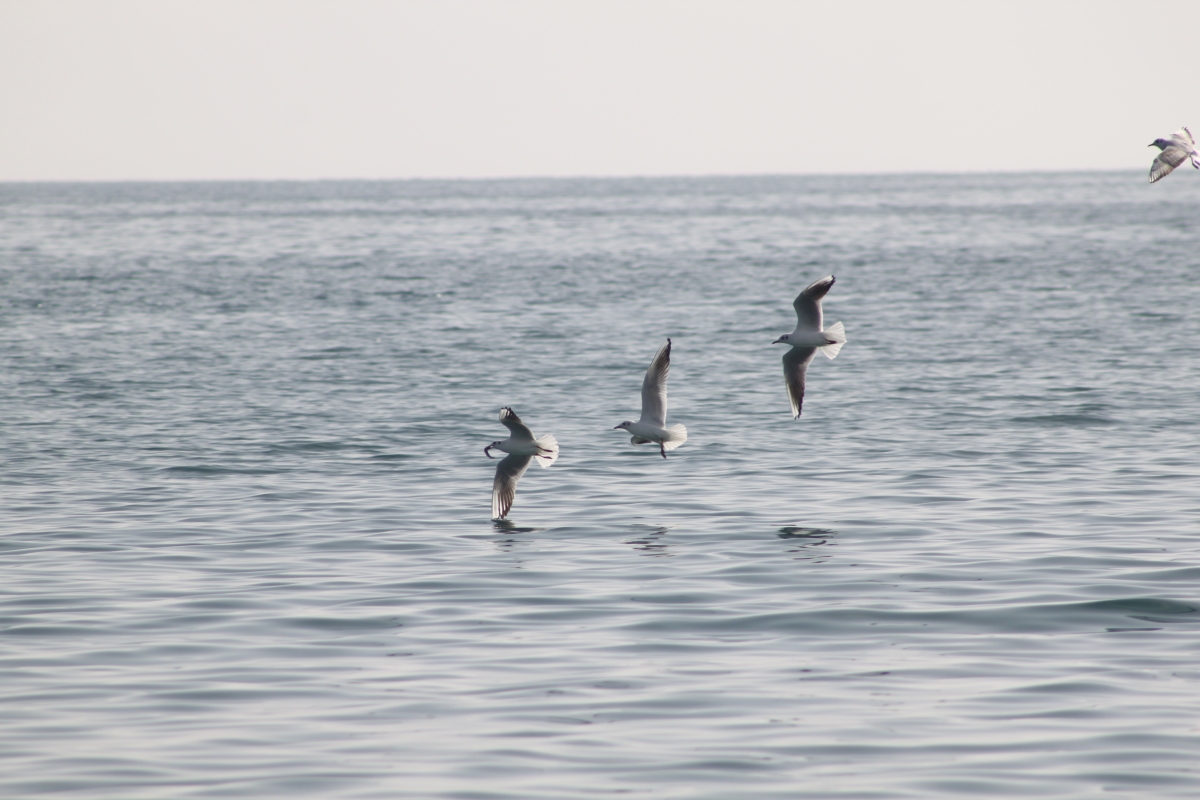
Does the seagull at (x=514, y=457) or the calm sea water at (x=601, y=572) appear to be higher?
the seagull at (x=514, y=457)

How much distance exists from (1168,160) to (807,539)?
5.60 meters

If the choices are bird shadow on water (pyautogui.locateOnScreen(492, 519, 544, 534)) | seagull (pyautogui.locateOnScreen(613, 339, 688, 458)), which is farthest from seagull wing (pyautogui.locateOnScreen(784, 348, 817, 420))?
bird shadow on water (pyautogui.locateOnScreen(492, 519, 544, 534))

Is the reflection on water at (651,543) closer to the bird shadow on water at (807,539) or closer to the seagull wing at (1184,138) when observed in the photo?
the bird shadow on water at (807,539)

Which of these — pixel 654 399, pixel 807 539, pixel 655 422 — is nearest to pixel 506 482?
pixel 655 422

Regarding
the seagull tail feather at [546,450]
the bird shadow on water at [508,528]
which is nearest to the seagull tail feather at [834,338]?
the seagull tail feather at [546,450]

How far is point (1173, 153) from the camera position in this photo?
1569cm

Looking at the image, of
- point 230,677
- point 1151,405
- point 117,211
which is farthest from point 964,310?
point 117,211

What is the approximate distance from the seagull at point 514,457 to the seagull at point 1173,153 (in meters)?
6.88

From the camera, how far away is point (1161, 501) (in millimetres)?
16750

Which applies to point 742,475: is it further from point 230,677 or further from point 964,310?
point 964,310

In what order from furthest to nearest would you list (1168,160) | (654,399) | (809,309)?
(809,309) < (654,399) < (1168,160)

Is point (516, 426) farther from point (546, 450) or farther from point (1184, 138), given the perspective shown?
point (1184, 138)

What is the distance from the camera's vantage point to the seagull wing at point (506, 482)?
16469 mm

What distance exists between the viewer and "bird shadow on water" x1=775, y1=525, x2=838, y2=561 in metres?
14.4
